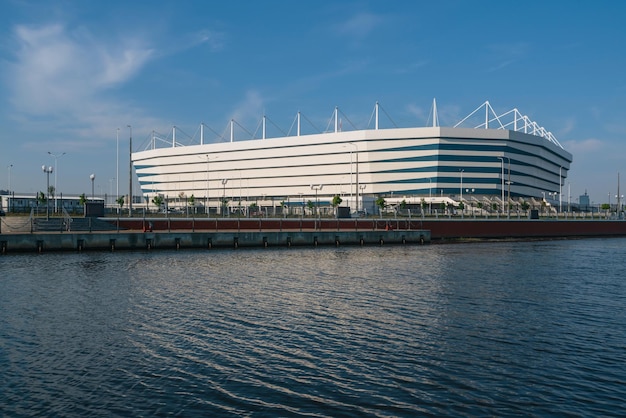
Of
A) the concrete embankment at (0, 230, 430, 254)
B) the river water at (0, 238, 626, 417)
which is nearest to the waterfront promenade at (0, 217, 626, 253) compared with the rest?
the concrete embankment at (0, 230, 430, 254)

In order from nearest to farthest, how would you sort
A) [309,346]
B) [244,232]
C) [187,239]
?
[309,346] < [187,239] < [244,232]

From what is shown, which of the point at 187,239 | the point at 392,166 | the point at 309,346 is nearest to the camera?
the point at 309,346

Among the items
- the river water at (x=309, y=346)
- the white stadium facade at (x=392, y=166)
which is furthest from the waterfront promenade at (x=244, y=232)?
the white stadium facade at (x=392, y=166)

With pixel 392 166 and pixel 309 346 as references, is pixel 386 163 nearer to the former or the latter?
pixel 392 166

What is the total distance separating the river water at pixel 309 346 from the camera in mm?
12547

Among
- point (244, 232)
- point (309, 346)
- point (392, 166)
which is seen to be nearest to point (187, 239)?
point (244, 232)

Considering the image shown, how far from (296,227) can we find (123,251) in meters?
27.3

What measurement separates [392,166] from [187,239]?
109m

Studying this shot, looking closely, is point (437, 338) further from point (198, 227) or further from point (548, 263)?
point (198, 227)

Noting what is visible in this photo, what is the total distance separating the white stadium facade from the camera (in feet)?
506

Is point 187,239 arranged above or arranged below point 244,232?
below

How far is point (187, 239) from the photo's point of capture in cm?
5691

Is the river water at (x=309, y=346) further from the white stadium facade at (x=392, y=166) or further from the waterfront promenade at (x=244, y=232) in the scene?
the white stadium facade at (x=392, y=166)

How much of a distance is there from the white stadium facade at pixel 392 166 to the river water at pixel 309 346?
107911 millimetres
